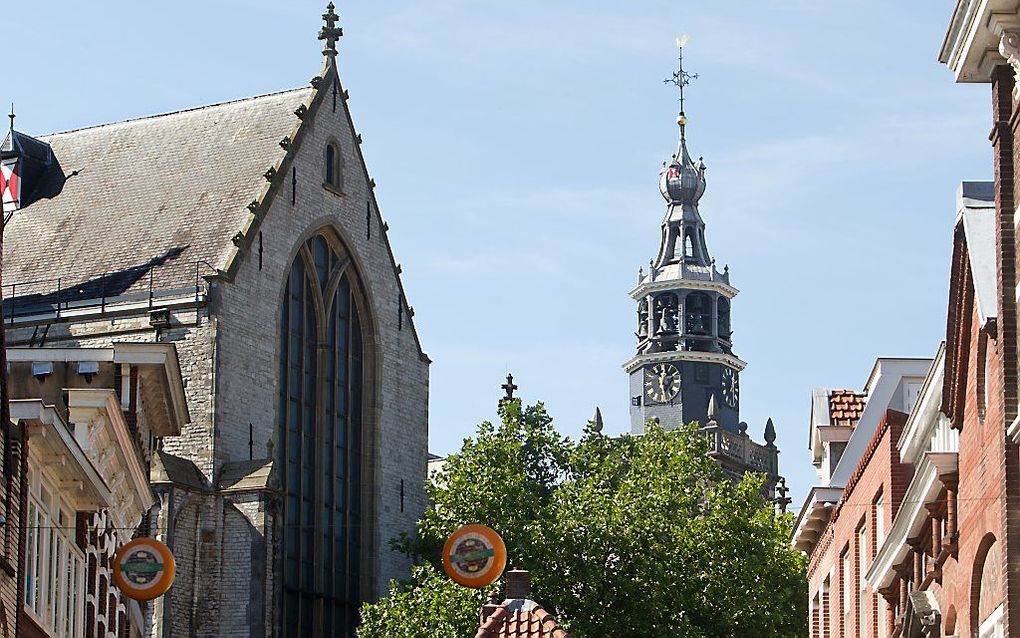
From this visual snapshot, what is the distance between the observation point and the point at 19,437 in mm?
28984

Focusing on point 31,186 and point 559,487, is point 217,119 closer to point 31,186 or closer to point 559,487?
point 31,186

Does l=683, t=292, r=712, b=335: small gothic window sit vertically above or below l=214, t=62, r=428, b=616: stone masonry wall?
A: above

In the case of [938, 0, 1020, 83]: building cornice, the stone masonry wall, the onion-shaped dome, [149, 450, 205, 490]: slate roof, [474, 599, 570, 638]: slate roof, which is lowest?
[474, 599, 570, 638]: slate roof

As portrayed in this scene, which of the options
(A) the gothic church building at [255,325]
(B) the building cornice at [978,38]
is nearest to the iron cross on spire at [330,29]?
(A) the gothic church building at [255,325]

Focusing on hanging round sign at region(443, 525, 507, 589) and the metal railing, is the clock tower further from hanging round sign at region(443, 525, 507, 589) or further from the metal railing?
hanging round sign at region(443, 525, 507, 589)

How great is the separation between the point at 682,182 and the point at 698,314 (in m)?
6.75

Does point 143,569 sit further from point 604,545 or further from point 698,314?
point 698,314

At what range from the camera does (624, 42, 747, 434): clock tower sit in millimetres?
127812

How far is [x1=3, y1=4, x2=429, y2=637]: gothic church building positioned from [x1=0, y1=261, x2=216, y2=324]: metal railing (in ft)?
0.25

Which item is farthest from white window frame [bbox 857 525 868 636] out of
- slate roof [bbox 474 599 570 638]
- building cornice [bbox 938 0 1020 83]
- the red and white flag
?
the red and white flag

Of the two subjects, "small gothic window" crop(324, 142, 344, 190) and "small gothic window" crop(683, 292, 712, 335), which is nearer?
"small gothic window" crop(324, 142, 344, 190)

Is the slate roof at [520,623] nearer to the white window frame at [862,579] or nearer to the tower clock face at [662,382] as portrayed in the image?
the white window frame at [862,579]

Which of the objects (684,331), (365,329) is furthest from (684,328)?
(365,329)

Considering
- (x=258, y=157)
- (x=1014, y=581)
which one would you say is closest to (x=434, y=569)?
(x=258, y=157)
